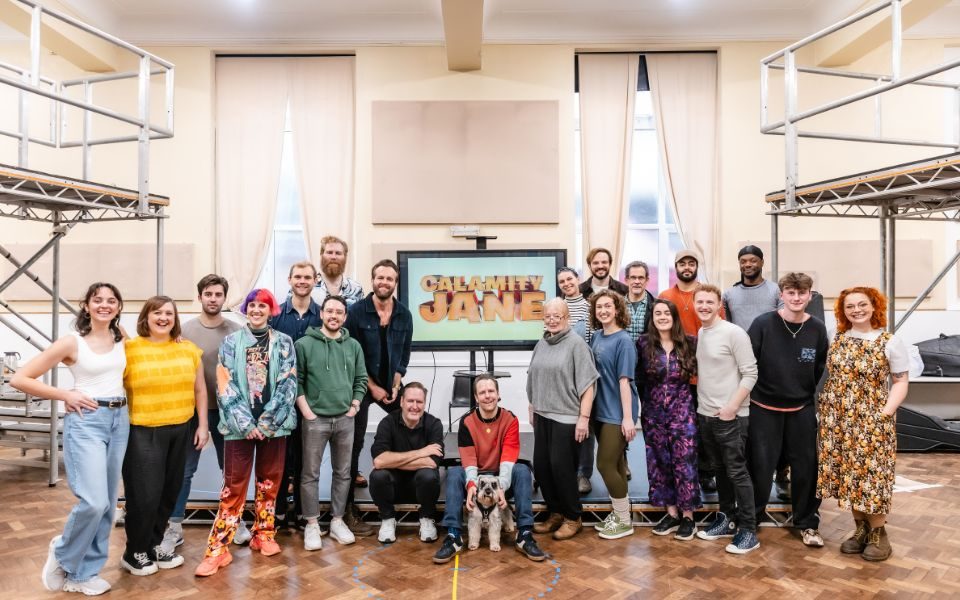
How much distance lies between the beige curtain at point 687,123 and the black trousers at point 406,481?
432cm

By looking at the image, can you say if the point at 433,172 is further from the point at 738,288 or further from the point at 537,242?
the point at 738,288

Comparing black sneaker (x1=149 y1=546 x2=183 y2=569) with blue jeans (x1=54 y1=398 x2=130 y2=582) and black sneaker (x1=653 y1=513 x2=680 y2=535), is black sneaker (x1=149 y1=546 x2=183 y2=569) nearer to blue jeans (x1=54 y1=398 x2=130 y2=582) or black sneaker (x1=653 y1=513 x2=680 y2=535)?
blue jeans (x1=54 y1=398 x2=130 y2=582)

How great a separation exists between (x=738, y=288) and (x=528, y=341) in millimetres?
1537

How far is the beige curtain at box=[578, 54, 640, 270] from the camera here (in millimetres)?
6613

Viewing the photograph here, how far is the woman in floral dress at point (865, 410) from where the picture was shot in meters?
3.18

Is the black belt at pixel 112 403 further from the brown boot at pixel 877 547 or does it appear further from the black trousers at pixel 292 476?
the brown boot at pixel 877 547

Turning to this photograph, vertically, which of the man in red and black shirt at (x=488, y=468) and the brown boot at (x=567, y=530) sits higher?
the man in red and black shirt at (x=488, y=468)

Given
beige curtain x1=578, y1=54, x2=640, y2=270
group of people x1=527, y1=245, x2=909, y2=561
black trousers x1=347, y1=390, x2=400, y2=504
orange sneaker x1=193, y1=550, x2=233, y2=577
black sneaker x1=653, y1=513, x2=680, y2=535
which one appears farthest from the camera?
beige curtain x1=578, y1=54, x2=640, y2=270

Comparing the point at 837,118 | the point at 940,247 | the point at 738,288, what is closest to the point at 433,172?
the point at 738,288

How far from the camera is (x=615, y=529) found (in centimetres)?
362

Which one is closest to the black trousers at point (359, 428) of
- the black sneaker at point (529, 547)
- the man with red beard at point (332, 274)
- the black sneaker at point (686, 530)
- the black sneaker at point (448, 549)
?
the man with red beard at point (332, 274)

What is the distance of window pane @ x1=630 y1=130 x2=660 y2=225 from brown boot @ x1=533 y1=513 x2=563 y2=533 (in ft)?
13.3

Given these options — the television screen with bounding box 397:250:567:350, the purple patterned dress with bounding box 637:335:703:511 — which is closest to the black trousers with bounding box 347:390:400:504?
the television screen with bounding box 397:250:567:350

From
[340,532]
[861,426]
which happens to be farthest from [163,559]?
[861,426]
